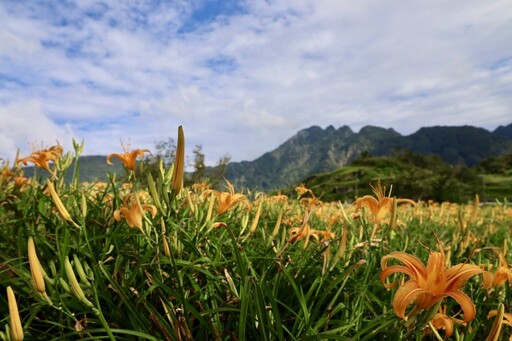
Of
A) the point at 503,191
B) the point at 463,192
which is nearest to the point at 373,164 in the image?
the point at 503,191

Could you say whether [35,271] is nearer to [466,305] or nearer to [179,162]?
[179,162]

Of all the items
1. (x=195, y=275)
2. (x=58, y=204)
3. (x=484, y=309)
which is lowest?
(x=484, y=309)

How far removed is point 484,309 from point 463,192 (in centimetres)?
2989

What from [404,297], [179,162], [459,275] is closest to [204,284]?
[179,162]

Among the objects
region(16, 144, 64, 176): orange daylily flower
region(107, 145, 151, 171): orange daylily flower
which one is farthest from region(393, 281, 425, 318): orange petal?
region(16, 144, 64, 176): orange daylily flower

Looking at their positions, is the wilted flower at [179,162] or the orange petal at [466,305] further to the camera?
the wilted flower at [179,162]

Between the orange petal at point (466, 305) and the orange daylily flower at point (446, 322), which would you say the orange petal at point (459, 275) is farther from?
the orange daylily flower at point (446, 322)

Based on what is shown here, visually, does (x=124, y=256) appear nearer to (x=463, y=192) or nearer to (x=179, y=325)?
(x=179, y=325)

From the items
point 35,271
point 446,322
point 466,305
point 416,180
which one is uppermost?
point 35,271

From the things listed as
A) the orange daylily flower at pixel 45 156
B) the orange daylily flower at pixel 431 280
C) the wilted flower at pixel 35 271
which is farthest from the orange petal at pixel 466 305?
the orange daylily flower at pixel 45 156

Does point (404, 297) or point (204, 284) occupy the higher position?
point (404, 297)

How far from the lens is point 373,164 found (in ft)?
224

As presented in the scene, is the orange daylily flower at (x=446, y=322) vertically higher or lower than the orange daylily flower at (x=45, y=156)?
lower

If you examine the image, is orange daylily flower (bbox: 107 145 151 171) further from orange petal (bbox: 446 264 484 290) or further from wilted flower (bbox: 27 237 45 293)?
orange petal (bbox: 446 264 484 290)
